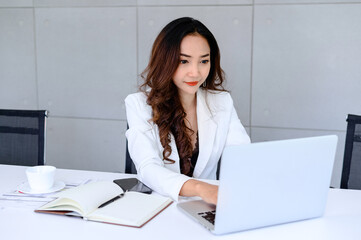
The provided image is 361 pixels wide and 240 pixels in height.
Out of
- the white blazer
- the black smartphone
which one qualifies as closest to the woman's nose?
the white blazer

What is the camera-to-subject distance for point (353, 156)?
1.88 metres

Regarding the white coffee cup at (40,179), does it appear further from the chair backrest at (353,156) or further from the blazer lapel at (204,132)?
the chair backrest at (353,156)

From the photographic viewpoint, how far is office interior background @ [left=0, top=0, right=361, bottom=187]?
295 cm

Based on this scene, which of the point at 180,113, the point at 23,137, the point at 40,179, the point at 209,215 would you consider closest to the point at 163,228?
the point at 209,215

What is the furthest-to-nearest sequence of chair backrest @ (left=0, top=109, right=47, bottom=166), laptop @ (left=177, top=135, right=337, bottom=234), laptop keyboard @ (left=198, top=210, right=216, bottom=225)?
chair backrest @ (left=0, top=109, right=47, bottom=166)
laptop keyboard @ (left=198, top=210, right=216, bottom=225)
laptop @ (left=177, top=135, right=337, bottom=234)

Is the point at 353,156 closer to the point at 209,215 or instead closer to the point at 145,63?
the point at 209,215

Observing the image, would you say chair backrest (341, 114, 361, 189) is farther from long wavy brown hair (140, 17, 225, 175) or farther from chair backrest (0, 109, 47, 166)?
chair backrest (0, 109, 47, 166)

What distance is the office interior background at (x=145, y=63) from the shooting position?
2953 millimetres

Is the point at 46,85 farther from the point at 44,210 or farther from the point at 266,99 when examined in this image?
the point at 44,210

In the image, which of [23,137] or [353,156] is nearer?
[353,156]

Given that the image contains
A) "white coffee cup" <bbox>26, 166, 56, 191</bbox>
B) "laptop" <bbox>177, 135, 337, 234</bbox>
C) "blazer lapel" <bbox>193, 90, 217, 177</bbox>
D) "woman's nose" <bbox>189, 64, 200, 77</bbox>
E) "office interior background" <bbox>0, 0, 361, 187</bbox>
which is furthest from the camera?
"office interior background" <bbox>0, 0, 361, 187</bbox>

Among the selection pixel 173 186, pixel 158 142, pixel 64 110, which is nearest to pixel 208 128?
pixel 158 142

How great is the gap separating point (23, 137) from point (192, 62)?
1.05 m

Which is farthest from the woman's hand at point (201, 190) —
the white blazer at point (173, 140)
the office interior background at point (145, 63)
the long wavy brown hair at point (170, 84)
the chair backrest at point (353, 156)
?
the office interior background at point (145, 63)
